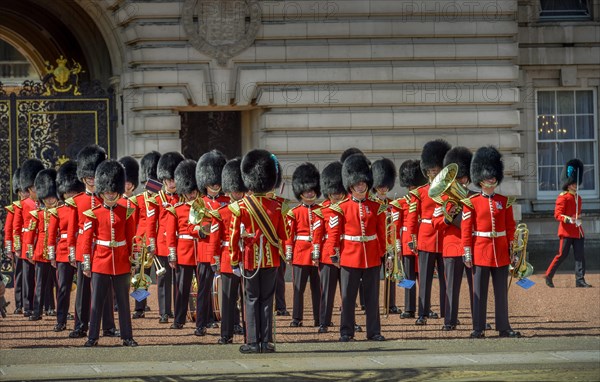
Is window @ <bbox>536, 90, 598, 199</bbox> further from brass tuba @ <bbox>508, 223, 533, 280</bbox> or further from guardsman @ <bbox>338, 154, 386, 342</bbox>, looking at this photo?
guardsman @ <bbox>338, 154, 386, 342</bbox>

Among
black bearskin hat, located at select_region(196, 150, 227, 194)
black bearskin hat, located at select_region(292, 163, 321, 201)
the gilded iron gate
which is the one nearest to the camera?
black bearskin hat, located at select_region(196, 150, 227, 194)

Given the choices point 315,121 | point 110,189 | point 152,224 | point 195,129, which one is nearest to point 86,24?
point 195,129

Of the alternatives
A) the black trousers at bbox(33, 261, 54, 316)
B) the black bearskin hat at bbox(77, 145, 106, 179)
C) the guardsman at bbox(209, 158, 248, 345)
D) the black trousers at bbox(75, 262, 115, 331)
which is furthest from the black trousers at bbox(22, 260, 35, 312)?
the guardsman at bbox(209, 158, 248, 345)

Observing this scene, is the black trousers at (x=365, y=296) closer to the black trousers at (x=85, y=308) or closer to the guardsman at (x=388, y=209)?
the guardsman at (x=388, y=209)

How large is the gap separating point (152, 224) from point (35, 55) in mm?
11098

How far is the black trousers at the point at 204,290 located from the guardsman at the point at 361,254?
126 cm

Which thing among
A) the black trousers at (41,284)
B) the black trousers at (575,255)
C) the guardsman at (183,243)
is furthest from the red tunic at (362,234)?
the black trousers at (575,255)

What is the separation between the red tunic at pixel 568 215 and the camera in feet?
55.8

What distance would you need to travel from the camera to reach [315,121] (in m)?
18.3

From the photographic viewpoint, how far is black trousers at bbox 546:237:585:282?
16.8 m

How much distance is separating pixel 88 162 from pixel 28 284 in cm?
261

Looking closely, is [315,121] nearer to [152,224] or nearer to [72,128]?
[72,128]

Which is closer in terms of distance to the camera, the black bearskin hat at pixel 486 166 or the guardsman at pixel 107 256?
the guardsman at pixel 107 256

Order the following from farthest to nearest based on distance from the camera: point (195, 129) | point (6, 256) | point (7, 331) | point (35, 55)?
1. point (35, 55)
2. point (195, 129)
3. point (6, 256)
4. point (7, 331)
